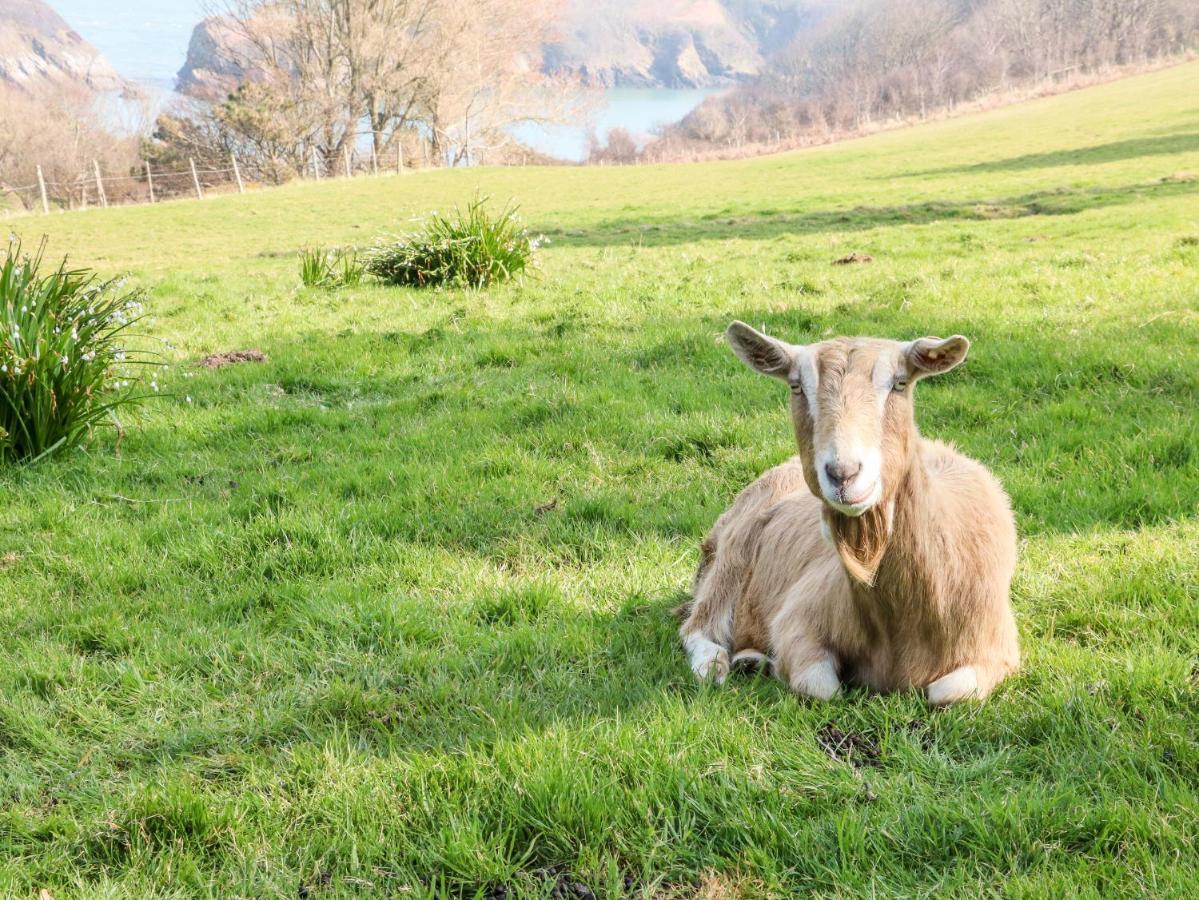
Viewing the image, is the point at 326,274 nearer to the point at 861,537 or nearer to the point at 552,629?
the point at 552,629

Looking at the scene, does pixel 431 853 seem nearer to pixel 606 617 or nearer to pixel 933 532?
pixel 606 617

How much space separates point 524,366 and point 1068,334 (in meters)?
5.11

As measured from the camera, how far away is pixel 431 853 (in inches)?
113

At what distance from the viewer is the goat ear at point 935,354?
3.04 metres

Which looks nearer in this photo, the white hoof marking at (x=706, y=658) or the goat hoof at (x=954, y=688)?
the goat hoof at (x=954, y=688)

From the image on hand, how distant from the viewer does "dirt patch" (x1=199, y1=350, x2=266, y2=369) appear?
9711 mm

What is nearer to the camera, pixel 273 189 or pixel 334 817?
pixel 334 817

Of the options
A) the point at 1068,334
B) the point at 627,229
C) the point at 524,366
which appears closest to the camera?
the point at 1068,334

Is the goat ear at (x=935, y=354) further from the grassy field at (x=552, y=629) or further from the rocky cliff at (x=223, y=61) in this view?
the rocky cliff at (x=223, y=61)

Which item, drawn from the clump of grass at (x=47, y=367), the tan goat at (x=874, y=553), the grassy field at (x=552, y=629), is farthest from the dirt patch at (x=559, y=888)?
the clump of grass at (x=47, y=367)

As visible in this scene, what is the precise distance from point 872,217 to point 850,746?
1939 cm

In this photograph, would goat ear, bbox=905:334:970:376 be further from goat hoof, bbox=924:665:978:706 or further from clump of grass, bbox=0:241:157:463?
clump of grass, bbox=0:241:157:463

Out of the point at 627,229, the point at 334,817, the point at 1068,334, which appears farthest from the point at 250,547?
the point at 627,229

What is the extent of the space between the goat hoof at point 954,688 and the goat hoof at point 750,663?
2.50ft
